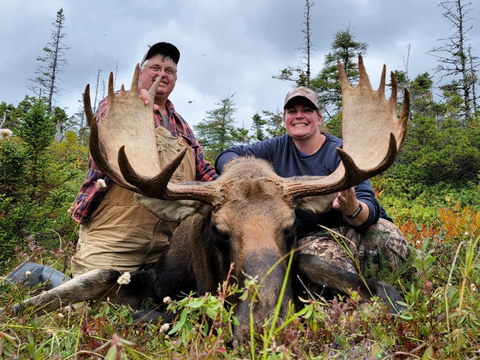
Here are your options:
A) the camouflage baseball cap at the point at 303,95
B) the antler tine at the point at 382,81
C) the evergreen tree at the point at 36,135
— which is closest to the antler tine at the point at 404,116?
the antler tine at the point at 382,81

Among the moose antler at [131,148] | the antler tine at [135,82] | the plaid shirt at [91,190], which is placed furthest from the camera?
the plaid shirt at [91,190]

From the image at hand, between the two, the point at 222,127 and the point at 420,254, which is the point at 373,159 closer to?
the point at 420,254

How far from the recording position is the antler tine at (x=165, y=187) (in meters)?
3.16

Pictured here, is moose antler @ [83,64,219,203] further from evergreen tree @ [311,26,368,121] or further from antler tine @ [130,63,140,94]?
evergreen tree @ [311,26,368,121]

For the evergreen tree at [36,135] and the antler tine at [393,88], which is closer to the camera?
the antler tine at [393,88]

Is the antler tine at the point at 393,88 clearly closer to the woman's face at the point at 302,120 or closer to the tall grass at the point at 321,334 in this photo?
the woman's face at the point at 302,120

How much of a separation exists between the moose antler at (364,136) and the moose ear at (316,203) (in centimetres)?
19

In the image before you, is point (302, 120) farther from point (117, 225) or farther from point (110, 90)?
point (117, 225)

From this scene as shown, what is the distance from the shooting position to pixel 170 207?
3.82m

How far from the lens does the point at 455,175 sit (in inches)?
656

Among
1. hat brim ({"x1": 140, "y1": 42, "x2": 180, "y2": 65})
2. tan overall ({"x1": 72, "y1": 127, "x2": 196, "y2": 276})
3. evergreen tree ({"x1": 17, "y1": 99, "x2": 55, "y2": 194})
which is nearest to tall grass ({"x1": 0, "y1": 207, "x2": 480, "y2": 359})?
tan overall ({"x1": 72, "y1": 127, "x2": 196, "y2": 276})

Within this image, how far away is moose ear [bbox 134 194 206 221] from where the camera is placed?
373 centimetres

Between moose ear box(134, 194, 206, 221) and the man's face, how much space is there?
232cm

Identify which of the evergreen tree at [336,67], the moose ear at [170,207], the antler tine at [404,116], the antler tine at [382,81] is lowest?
the moose ear at [170,207]
